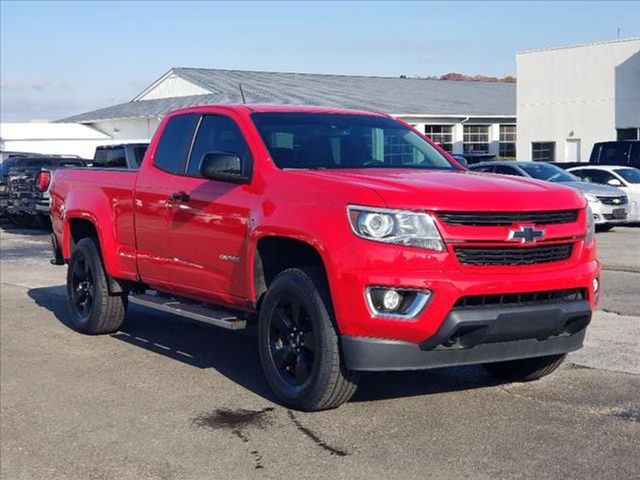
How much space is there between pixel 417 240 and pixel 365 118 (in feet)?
7.75

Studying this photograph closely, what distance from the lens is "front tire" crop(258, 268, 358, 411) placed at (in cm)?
604

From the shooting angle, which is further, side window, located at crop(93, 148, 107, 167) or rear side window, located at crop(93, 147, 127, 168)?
side window, located at crop(93, 148, 107, 167)

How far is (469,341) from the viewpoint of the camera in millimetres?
5852

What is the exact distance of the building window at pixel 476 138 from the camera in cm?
4891

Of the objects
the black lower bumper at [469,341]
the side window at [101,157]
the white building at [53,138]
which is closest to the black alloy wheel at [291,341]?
the black lower bumper at [469,341]

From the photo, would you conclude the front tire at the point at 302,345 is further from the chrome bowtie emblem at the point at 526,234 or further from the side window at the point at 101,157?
the side window at the point at 101,157

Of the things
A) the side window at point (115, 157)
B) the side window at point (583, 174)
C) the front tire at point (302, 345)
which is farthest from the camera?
the side window at point (583, 174)

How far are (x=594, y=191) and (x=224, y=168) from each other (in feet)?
48.6

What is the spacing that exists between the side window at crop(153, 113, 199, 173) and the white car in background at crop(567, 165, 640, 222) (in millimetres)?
14490

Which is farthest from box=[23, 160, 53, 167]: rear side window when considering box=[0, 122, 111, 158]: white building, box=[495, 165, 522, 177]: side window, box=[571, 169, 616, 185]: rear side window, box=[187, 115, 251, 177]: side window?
box=[0, 122, 111, 158]: white building

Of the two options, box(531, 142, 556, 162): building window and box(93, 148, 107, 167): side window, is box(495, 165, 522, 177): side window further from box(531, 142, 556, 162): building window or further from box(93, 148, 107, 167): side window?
box(531, 142, 556, 162): building window

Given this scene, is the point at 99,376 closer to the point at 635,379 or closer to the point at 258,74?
the point at 635,379

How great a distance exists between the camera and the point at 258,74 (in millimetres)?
51125

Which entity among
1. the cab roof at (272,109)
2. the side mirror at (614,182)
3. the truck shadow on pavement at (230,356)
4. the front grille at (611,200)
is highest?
the cab roof at (272,109)
